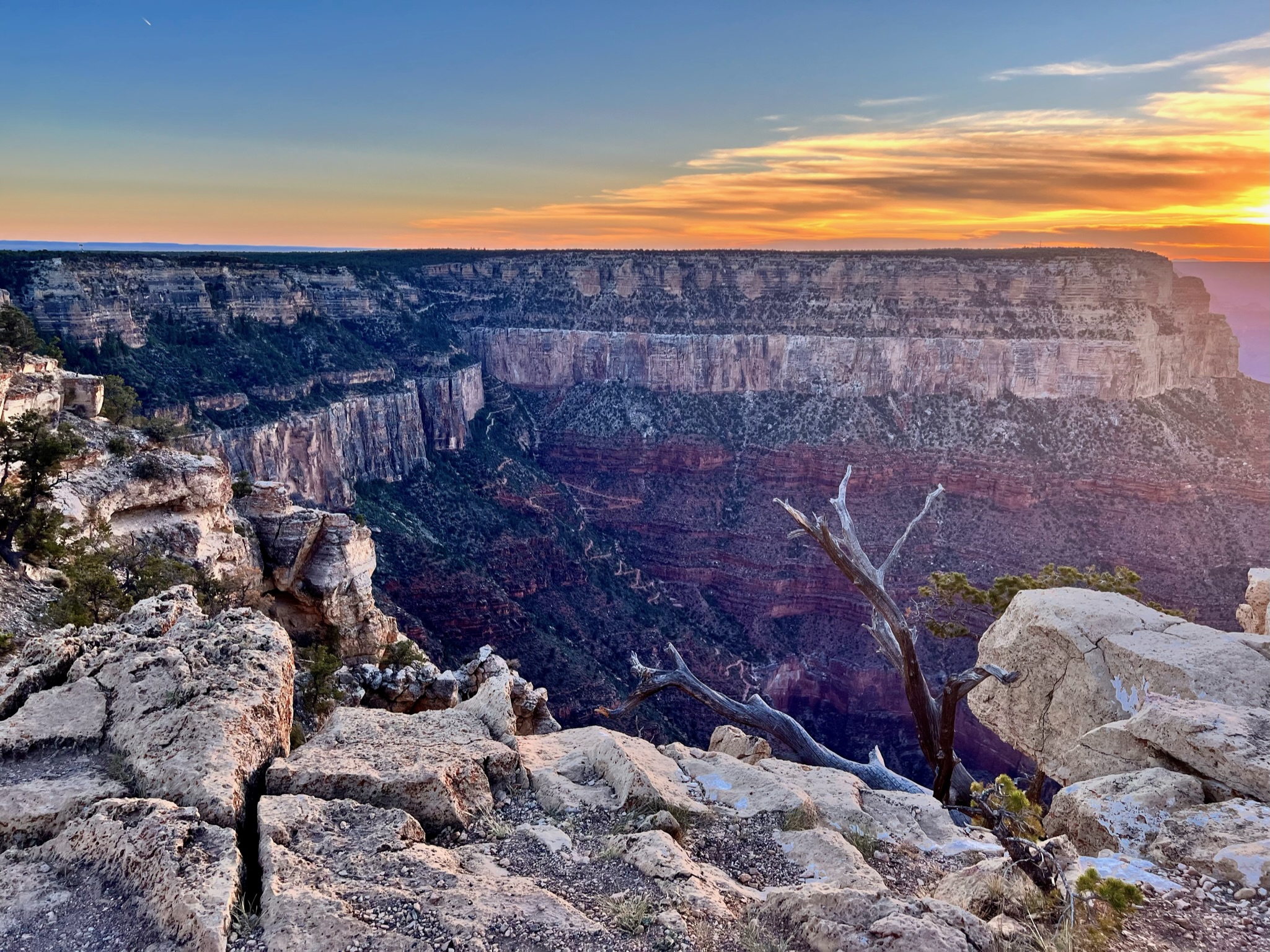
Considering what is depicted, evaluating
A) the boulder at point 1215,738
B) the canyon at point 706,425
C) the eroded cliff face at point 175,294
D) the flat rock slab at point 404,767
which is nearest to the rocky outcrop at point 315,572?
the canyon at point 706,425

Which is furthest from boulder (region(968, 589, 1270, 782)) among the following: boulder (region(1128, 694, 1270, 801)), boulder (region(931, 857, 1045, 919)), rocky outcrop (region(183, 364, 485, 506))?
rocky outcrop (region(183, 364, 485, 506))

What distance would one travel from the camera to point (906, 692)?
1443 cm

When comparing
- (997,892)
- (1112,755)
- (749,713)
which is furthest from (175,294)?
(997,892)

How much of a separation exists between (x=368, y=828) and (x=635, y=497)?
5823 centimetres

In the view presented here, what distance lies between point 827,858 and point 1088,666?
6.62 m

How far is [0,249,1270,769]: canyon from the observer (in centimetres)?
4484

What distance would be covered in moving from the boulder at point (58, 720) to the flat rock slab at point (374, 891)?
84.4 inches

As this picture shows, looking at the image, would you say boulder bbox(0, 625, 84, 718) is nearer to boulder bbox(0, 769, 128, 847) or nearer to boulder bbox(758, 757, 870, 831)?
boulder bbox(0, 769, 128, 847)

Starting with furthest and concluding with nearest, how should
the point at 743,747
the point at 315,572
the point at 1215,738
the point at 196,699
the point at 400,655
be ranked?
the point at 315,572
the point at 400,655
the point at 743,747
the point at 1215,738
the point at 196,699

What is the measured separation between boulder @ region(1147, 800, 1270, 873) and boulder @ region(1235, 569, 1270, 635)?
8.82 m

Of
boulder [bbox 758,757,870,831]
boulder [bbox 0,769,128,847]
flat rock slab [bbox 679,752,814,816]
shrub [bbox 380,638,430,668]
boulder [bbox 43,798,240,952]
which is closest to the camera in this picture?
boulder [bbox 43,798,240,952]

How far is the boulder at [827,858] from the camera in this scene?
7.66 metres

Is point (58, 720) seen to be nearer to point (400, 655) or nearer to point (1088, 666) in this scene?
point (1088, 666)

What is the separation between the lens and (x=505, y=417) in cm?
7106
